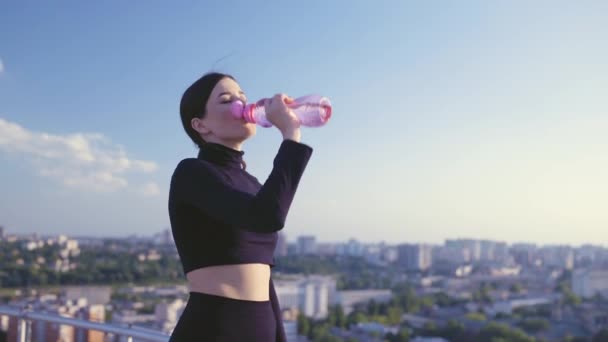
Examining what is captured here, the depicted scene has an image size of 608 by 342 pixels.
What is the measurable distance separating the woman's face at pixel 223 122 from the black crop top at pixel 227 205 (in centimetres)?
1

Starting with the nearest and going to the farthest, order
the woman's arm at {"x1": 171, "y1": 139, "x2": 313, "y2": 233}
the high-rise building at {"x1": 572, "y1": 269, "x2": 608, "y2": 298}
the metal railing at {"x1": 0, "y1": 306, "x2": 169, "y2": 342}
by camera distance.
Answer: the woman's arm at {"x1": 171, "y1": 139, "x2": 313, "y2": 233}, the metal railing at {"x1": 0, "y1": 306, "x2": 169, "y2": 342}, the high-rise building at {"x1": 572, "y1": 269, "x2": 608, "y2": 298}

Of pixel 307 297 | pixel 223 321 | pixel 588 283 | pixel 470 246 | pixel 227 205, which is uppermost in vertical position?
pixel 227 205

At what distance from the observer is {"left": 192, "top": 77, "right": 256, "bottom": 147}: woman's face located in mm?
631

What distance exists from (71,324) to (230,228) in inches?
50.0

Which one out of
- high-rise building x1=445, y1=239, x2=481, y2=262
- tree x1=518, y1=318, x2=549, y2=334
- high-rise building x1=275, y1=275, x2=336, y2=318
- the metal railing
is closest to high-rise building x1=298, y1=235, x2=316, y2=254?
high-rise building x1=445, y1=239, x2=481, y2=262

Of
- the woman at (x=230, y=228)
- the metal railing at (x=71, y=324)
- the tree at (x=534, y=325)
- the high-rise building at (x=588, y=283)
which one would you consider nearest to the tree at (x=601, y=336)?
the tree at (x=534, y=325)

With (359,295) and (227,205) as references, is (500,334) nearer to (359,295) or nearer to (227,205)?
(359,295)

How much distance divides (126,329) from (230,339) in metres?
0.97

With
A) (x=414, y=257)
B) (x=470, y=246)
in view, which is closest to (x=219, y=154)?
(x=414, y=257)

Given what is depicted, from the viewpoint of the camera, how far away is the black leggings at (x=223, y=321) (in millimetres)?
560

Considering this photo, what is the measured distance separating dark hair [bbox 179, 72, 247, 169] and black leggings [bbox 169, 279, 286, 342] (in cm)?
16

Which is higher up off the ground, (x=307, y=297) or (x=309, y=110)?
(x=309, y=110)

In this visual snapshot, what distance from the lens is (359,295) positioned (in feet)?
112

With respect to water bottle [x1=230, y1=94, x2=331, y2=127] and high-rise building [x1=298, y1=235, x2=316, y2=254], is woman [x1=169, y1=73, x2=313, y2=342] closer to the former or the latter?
water bottle [x1=230, y1=94, x2=331, y2=127]
